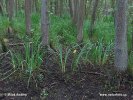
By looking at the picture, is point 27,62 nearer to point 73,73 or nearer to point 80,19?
point 73,73

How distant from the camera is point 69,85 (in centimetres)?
444

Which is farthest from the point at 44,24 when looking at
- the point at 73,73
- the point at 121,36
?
the point at 121,36

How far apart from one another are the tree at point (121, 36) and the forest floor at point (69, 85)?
0.17 m

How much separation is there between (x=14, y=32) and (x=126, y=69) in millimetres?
4033

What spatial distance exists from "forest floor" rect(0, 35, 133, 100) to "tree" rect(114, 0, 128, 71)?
173 millimetres

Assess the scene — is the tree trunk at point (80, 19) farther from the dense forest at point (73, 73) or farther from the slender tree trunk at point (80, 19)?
the dense forest at point (73, 73)

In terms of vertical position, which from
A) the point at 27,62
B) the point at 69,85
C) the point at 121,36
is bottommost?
the point at 69,85

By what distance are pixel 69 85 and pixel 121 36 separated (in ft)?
3.19

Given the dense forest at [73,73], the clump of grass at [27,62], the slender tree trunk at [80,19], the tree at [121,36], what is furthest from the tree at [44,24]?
the tree at [121,36]

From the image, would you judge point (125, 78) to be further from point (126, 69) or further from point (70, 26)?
point (70, 26)

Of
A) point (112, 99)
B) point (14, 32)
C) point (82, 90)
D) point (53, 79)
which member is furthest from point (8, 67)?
point (14, 32)

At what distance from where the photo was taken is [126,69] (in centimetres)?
459

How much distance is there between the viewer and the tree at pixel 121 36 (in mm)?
4375

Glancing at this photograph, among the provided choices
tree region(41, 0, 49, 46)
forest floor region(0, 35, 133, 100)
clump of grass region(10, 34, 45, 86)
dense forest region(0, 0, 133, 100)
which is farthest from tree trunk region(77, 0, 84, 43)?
clump of grass region(10, 34, 45, 86)
